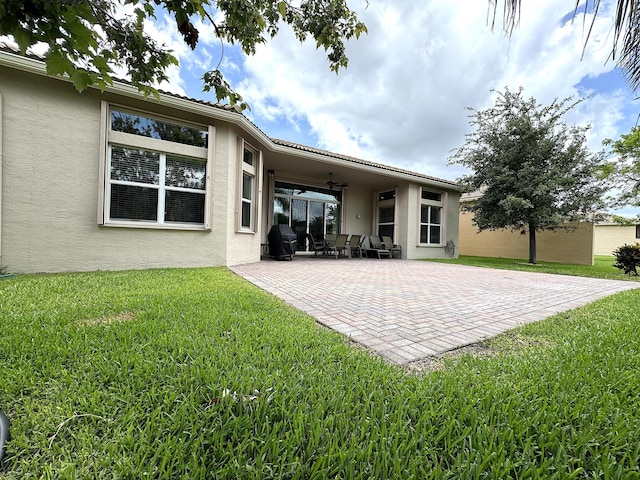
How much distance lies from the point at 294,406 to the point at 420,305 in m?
2.67

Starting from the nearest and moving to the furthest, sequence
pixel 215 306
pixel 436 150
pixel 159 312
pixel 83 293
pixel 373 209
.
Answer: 1. pixel 159 312
2. pixel 215 306
3. pixel 83 293
4. pixel 373 209
5. pixel 436 150

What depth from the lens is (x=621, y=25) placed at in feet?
3.40

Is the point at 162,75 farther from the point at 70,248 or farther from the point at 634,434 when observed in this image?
the point at 70,248

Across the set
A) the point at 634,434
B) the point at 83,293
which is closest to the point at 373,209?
the point at 83,293

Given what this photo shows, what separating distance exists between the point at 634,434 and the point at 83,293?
5.01 metres

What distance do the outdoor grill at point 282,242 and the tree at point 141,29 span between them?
648 centimetres

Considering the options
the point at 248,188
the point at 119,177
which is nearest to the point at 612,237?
the point at 248,188

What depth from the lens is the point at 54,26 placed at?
1.51m

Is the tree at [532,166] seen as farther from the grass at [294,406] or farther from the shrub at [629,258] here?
the grass at [294,406]

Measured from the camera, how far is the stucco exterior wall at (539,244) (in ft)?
41.6

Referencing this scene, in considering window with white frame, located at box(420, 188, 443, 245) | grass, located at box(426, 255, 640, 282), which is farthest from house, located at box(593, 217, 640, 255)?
window with white frame, located at box(420, 188, 443, 245)

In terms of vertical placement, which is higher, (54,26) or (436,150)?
(436,150)

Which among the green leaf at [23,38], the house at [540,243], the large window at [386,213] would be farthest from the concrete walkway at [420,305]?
the house at [540,243]

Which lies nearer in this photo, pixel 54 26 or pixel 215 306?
pixel 54 26
